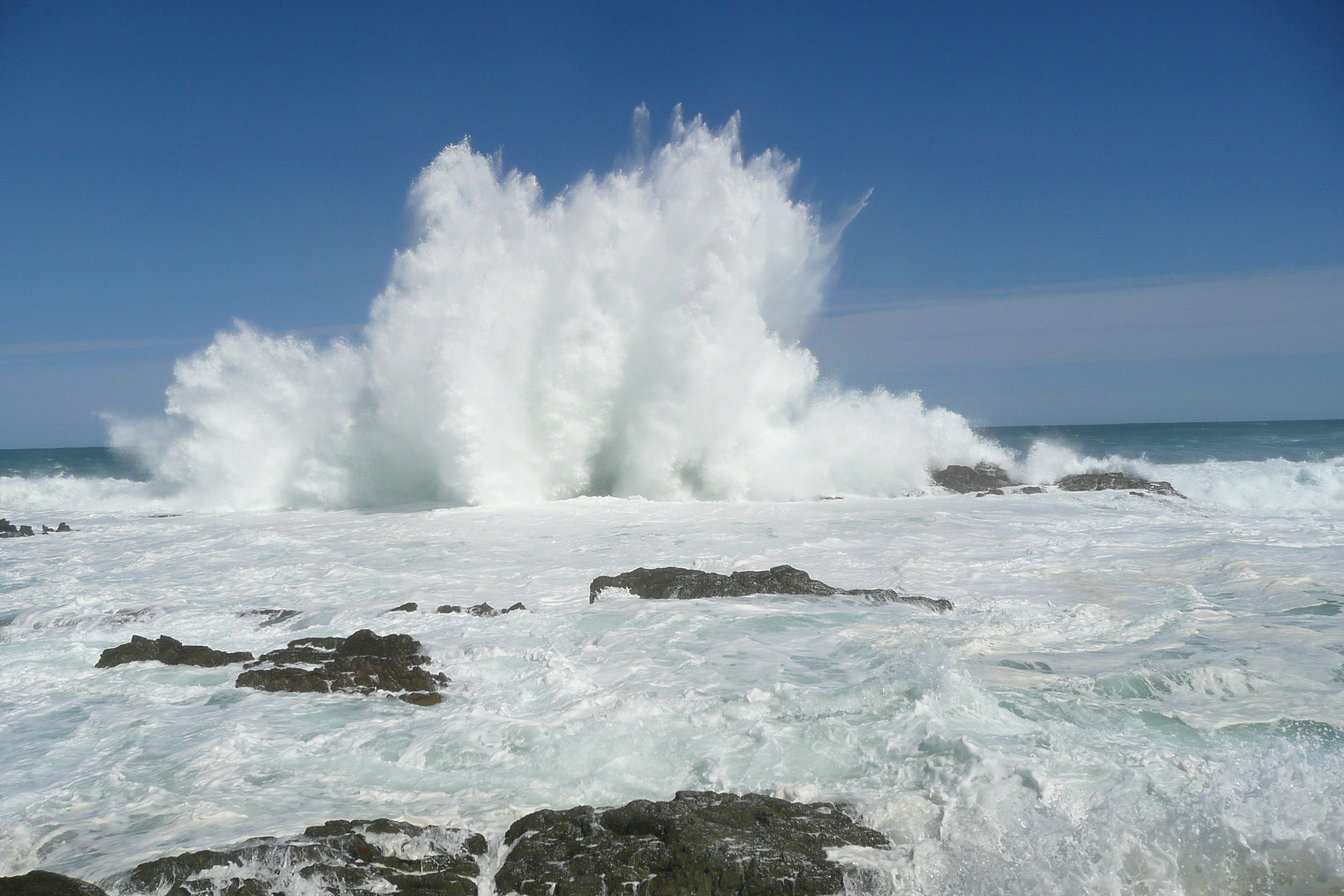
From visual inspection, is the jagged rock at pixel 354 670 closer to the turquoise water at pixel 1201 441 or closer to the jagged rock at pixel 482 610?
the jagged rock at pixel 482 610

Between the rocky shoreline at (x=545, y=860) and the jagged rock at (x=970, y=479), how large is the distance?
61.8ft

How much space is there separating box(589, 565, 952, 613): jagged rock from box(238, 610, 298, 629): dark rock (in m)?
3.19

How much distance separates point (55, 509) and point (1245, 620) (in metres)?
27.0

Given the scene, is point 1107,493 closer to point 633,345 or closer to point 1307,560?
point 1307,560

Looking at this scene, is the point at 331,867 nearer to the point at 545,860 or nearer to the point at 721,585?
the point at 545,860

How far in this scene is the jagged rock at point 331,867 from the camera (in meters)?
3.30

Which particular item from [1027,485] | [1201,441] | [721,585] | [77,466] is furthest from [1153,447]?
[77,466]

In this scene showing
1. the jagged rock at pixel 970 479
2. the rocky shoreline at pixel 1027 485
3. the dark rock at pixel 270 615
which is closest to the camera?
the dark rock at pixel 270 615

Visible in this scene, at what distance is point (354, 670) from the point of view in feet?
20.9

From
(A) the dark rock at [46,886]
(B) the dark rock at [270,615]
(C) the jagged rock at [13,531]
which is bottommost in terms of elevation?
(A) the dark rock at [46,886]

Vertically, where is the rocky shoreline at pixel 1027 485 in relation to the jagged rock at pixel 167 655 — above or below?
above

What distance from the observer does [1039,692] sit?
5.59 m

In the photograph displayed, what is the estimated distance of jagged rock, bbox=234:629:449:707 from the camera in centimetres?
614

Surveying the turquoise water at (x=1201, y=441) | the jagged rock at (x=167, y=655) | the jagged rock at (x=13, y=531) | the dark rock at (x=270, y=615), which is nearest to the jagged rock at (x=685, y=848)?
the jagged rock at (x=167, y=655)
